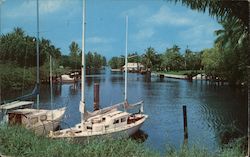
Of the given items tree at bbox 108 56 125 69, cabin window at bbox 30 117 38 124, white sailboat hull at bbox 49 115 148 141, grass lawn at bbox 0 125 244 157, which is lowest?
white sailboat hull at bbox 49 115 148 141

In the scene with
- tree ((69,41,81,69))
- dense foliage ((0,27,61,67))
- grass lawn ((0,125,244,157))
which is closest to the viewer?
grass lawn ((0,125,244,157))

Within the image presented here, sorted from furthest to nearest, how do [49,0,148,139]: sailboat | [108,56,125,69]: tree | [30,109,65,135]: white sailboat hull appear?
[108,56,125,69]: tree
[49,0,148,139]: sailboat
[30,109,65,135]: white sailboat hull

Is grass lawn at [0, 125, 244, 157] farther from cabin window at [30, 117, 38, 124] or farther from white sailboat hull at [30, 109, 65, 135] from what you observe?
cabin window at [30, 117, 38, 124]

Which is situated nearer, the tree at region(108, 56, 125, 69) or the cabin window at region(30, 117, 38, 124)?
the cabin window at region(30, 117, 38, 124)

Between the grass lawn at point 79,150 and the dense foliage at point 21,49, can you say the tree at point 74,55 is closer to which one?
the dense foliage at point 21,49

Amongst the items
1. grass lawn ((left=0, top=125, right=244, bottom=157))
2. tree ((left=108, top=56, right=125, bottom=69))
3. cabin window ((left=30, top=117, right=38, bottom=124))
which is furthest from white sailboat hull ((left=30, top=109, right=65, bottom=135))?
grass lawn ((left=0, top=125, right=244, bottom=157))

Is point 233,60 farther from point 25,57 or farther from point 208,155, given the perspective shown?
point 208,155

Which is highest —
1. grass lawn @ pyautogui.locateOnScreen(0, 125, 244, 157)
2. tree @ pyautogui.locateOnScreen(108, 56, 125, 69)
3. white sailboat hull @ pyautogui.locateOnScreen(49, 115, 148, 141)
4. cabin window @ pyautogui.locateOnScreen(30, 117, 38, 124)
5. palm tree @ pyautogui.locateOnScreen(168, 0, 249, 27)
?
palm tree @ pyautogui.locateOnScreen(168, 0, 249, 27)

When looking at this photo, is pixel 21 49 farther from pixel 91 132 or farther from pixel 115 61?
pixel 91 132

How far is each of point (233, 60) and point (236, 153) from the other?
27.9 metres

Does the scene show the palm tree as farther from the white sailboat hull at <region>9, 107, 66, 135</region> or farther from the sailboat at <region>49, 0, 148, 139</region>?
the white sailboat hull at <region>9, 107, 66, 135</region>

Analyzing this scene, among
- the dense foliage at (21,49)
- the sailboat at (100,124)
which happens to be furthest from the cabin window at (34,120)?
the dense foliage at (21,49)

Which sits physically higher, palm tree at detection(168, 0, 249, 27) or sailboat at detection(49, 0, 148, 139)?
palm tree at detection(168, 0, 249, 27)

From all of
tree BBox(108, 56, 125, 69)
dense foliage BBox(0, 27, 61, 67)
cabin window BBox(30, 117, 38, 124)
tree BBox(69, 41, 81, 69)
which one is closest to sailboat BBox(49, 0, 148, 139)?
tree BBox(69, 41, 81, 69)
